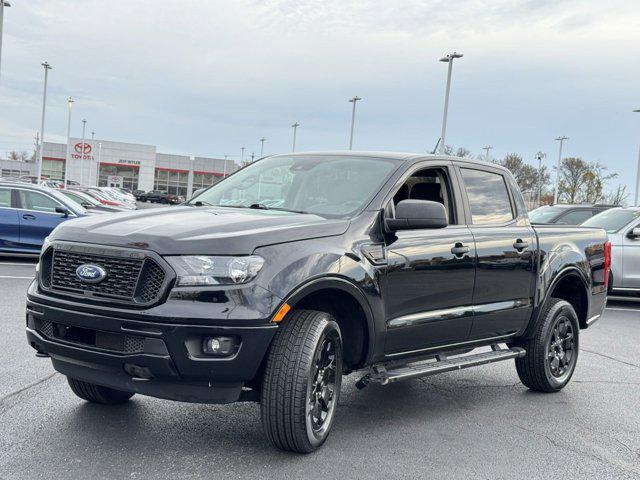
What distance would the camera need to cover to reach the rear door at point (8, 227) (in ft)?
46.9

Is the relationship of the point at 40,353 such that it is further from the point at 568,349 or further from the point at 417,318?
the point at 568,349

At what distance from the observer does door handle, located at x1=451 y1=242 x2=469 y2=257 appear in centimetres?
521

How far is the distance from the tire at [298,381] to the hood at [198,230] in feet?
1.65

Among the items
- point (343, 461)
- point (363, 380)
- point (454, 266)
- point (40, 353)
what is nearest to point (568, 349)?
point (454, 266)

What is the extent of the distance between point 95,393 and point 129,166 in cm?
8999

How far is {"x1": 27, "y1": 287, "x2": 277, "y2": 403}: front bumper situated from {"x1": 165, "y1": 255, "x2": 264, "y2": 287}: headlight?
0.21 metres

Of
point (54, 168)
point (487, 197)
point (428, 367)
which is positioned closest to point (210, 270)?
point (428, 367)

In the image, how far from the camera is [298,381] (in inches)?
156

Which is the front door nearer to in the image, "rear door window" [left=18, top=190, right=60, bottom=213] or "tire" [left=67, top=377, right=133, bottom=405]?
"tire" [left=67, top=377, right=133, bottom=405]

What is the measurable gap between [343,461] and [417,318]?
1.14 m

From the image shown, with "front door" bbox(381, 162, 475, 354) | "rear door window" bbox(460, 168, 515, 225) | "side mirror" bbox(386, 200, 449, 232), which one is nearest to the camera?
"side mirror" bbox(386, 200, 449, 232)

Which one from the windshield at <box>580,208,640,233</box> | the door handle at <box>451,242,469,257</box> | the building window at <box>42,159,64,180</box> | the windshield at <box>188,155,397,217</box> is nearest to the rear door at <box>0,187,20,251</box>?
the windshield at <box>188,155,397,217</box>

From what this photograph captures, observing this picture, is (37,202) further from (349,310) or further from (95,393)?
(349,310)

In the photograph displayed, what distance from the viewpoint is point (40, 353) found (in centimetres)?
430
